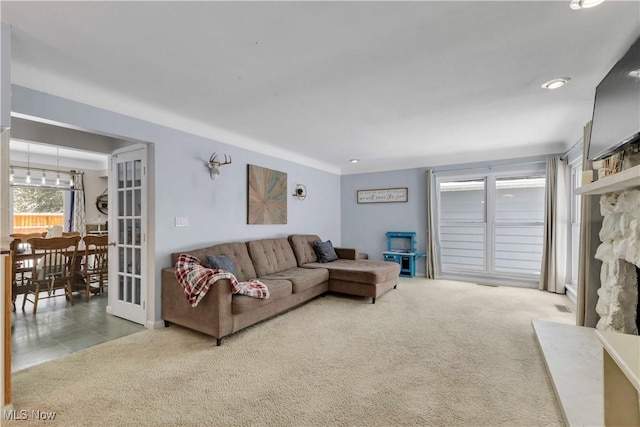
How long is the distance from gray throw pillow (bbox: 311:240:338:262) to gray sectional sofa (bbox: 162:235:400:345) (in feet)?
0.33

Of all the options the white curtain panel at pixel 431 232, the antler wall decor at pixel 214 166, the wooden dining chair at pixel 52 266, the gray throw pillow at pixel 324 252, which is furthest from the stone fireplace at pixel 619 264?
the wooden dining chair at pixel 52 266

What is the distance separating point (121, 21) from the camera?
168 cm

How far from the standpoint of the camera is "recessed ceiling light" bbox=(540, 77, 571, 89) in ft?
7.76

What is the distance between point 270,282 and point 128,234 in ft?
5.80

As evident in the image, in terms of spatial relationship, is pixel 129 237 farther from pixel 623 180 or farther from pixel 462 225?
pixel 462 225

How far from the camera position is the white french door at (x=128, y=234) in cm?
316

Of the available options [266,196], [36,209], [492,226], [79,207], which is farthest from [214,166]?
[36,209]

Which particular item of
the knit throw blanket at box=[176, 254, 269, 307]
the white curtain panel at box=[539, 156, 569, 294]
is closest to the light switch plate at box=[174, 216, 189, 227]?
the knit throw blanket at box=[176, 254, 269, 307]

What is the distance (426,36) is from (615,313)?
2414mm

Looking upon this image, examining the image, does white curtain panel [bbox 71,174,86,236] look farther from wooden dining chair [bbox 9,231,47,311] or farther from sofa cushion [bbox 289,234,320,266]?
sofa cushion [bbox 289,234,320,266]

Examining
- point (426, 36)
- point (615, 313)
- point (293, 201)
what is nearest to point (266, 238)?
point (293, 201)

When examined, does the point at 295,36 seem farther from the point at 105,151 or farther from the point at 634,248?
the point at 105,151

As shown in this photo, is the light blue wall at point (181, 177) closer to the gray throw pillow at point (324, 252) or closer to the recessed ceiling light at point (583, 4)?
A: the gray throw pillow at point (324, 252)

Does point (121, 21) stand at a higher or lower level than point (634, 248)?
higher
